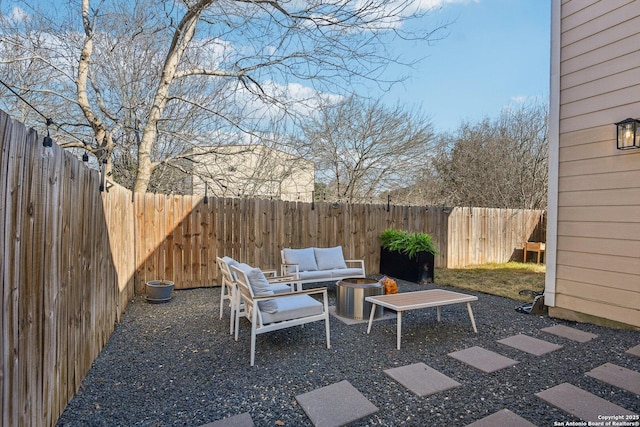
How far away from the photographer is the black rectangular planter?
662 cm

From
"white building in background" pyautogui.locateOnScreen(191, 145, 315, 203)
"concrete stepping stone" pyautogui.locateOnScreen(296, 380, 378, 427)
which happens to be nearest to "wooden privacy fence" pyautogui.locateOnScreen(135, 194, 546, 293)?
"white building in background" pyautogui.locateOnScreen(191, 145, 315, 203)

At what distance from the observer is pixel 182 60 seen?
247 inches

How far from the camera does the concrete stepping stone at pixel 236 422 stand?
2.03 metres

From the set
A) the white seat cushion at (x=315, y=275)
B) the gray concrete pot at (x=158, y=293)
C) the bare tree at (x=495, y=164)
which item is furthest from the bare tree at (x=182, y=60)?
the bare tree at (x=495, y=164)

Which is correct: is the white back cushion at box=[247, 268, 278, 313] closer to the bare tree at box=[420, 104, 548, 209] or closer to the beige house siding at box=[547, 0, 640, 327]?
the beige house siding at box=[547, 0, 640, 327]

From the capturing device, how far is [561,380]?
2.60 m

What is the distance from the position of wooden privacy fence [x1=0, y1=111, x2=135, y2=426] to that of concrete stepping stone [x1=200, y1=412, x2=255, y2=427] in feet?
2.97

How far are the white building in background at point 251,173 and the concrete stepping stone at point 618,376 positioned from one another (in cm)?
582

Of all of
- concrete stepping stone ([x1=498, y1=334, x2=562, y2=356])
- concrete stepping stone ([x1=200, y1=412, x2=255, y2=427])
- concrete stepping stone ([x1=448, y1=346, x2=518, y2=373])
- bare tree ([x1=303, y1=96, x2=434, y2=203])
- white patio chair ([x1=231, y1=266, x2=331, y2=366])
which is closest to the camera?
concrete stepping stone ([x1=200, y1=412, x2=255, y2=427])

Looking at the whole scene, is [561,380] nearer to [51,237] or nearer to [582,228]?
[582,228]

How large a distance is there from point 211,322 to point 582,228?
4666 mm

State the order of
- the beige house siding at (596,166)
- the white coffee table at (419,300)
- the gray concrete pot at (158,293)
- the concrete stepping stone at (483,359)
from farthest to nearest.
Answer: the gray concrete pot at (158,293), the beige house siding at (596,166), the white coffee table at (419,300), the concrete stepping stone at (483,359)

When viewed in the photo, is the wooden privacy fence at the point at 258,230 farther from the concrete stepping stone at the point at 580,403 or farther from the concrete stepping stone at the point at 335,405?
the concrete stepping stone at the point at 580,403

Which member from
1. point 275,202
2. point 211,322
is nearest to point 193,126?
point 275,202
